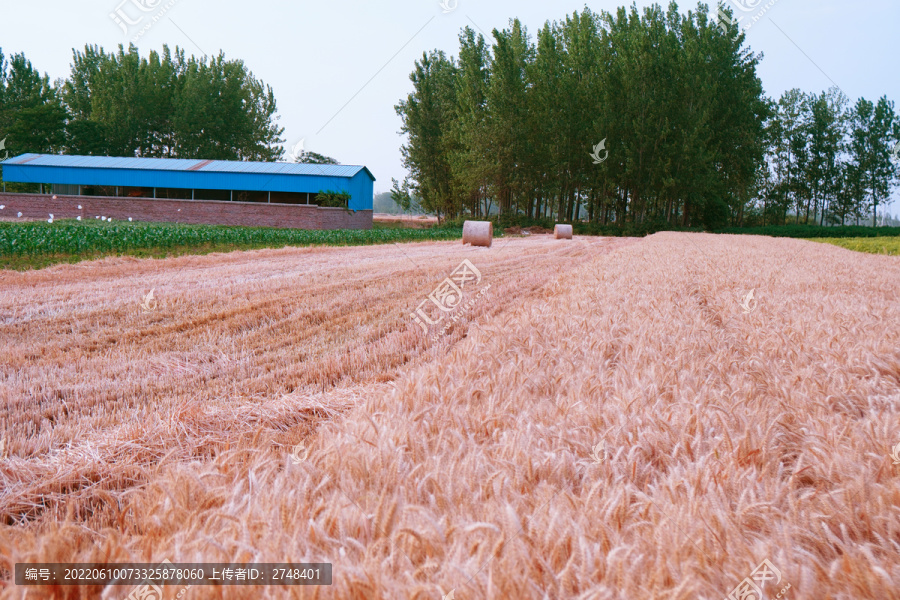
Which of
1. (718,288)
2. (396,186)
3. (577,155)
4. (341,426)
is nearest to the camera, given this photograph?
(341,426)

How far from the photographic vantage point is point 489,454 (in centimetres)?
182

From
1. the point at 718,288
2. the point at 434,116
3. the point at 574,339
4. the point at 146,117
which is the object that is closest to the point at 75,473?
the point at 574,339

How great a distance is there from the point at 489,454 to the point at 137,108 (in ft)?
225

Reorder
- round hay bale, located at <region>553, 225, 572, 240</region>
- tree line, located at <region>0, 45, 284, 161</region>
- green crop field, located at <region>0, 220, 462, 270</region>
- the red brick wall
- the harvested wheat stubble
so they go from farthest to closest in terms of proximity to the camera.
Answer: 1. tree line, located at <region>0, 45, 284, 161</region>
2. the red brick wall
3. round hay bale, located at <region>553, 225, 572, 240</region>
4. green crop field, located at <region>0, 220, 462, 270</region>
5. the harvested wheat stubble

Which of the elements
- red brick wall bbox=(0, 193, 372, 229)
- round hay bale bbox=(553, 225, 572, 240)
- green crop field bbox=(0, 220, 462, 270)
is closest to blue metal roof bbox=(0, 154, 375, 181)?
red brick wall bbox=(0, 193, 372, 229)

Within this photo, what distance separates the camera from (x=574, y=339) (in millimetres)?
3504

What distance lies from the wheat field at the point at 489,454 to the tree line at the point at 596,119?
117 feet

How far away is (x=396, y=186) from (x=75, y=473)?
5039 cm

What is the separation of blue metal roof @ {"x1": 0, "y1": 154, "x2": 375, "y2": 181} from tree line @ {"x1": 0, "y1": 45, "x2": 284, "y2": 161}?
18.1 metres

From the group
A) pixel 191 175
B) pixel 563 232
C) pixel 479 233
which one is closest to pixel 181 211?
pixel 191 175

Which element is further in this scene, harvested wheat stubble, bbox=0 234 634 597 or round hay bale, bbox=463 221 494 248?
round hay bale, bbox=463 221 494 248

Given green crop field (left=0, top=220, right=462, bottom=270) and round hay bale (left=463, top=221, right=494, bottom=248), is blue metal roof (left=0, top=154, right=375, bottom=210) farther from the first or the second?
round hay bale (left=463, top=221, right=494, bottom=248)

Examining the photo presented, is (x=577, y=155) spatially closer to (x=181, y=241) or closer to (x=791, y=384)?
(x=181, y=241)

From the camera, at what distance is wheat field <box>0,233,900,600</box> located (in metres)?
1.22
